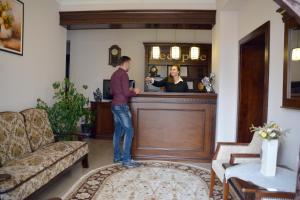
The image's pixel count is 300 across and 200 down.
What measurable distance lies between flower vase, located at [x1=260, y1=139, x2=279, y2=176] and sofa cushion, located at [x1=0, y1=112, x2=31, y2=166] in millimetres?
2352

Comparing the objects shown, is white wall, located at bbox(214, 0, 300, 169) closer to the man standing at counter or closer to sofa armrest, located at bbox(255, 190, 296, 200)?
sofa armrest, located at bbox(255, 190, 296, 200)

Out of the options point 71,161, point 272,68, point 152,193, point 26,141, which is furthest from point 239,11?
point 26,141

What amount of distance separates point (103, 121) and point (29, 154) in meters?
3.24

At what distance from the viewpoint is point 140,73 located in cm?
678

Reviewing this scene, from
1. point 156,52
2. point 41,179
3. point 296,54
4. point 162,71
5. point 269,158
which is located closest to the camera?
point 269,158

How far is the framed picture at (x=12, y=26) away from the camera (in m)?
3.15

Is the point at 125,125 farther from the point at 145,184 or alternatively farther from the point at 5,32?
the point at 5,32

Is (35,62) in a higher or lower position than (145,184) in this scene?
higher

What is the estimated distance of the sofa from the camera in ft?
6.93

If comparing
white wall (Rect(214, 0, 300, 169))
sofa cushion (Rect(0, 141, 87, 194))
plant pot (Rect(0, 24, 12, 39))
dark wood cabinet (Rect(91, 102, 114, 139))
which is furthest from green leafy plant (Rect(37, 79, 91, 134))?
white wall (Rect(214, 0, 300, 169))

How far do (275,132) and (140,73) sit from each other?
5.02 meters

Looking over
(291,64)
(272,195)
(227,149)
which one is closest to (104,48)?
(227,149)

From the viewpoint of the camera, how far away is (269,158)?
193 centimetres

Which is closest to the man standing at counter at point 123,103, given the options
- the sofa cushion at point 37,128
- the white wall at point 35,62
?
→ the sofa cushion at point 37,128
